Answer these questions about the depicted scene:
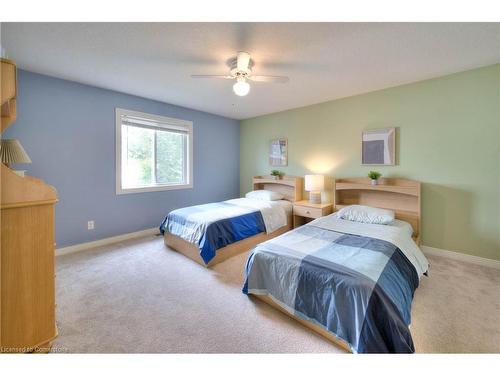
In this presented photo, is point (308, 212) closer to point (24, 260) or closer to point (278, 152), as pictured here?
point (278, 152)

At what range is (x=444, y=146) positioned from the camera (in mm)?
2758

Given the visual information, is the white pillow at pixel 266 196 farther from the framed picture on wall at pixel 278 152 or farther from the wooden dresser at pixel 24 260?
the wooden dresser at pixel 24 260

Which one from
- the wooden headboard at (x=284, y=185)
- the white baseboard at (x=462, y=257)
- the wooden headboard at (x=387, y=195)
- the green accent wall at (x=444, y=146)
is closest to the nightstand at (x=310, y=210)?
the wooden headboard at (x=387, y=195)

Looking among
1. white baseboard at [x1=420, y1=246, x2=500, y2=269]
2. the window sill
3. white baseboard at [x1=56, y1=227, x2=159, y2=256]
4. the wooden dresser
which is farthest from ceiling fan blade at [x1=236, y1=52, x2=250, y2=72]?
white baseboard at [x1=420, y1=246, x2=500, y2=269]

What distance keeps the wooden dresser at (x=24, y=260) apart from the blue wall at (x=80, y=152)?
78.0 inches

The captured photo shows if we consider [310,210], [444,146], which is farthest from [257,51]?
[444,146]

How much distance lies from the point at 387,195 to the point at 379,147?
2.40 feet

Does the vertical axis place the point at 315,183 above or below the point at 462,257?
above

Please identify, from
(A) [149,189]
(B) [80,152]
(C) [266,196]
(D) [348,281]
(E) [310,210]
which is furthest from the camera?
(C) [266,196]

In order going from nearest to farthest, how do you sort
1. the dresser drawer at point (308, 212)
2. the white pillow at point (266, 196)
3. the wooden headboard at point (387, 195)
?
the wooden headboard at point (387, 195) < the dresser drawer at point (308, 212) < the white pillow at point (266, 196)

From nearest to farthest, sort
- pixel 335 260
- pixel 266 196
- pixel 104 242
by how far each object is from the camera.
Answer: pixel 335 260 → pixel 104 242 → pixel 266 196

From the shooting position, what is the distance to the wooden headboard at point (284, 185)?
4.13 meters
